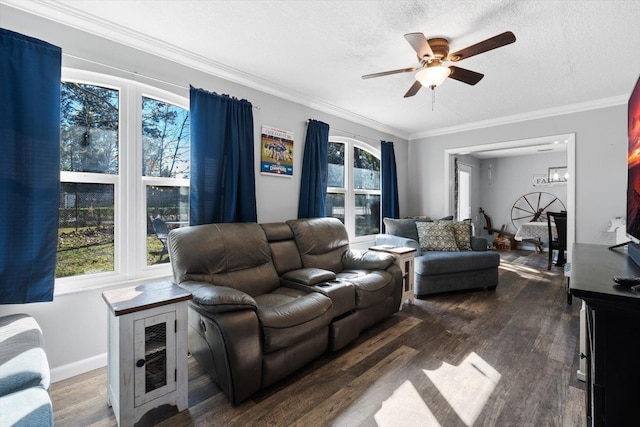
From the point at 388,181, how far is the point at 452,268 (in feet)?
6.03

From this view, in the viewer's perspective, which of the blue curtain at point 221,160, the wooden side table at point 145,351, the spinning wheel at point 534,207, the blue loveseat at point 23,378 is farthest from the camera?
the spinning wheel at point 534,207

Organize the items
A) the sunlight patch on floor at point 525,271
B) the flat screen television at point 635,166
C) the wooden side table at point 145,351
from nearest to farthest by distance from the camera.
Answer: the flat screen television at point 635,166
the wooden side table at point 145,351
the sunlight patch on floor at point 525,271

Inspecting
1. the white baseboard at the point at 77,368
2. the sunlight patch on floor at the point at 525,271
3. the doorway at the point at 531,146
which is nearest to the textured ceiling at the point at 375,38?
the doorway at the point at 531,146

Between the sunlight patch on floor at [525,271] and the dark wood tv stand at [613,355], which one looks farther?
the sunlight patch on floor at [525,271]

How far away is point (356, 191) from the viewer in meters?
4.74

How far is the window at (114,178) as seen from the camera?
2219 mm

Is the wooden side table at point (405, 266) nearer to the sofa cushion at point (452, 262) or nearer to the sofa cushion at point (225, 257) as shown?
the sofa cushion at point (452, 262)

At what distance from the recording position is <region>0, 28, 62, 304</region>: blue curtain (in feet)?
5.98

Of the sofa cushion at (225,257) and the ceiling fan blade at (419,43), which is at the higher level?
the ceiling fan blade at (419,43)

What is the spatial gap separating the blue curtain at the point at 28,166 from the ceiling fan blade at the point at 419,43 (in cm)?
232

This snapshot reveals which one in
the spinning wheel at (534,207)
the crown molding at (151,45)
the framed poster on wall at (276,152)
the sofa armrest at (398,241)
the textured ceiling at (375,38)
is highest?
the textured ceiling at (375,38)

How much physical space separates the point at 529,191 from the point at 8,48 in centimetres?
916

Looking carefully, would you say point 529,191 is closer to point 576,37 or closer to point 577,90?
point 577,90

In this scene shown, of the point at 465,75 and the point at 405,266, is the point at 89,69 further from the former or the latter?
the point at 405,266
